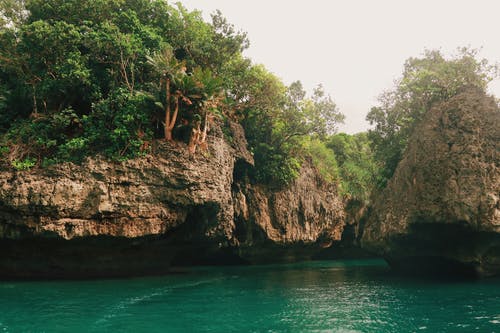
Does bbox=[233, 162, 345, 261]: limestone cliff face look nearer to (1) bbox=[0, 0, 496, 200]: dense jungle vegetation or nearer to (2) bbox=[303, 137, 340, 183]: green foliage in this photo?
(2) bbox=[303, 137, 340, 183]: green foliage

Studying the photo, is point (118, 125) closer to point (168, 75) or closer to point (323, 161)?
point (168, 75)

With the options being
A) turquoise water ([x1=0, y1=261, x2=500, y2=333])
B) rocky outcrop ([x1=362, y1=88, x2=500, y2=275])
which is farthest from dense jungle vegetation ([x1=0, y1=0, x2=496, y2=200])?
turquoise water ([x1=0, y1=261, x2=500, y2=333])

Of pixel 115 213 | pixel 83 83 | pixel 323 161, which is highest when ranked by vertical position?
pixel 83 83

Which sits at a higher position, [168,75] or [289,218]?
[168,75]

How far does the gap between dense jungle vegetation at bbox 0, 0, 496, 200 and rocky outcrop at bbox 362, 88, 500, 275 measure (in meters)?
3.31

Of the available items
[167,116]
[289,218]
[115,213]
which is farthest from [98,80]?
[289,218]

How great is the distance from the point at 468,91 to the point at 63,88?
2035 centimetres

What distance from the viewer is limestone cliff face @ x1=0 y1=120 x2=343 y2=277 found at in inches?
587

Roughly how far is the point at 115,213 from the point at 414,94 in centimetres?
1845

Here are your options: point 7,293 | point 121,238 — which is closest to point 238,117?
point 121,238

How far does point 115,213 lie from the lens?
52.8ft

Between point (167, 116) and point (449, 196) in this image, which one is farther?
point (167, 116)

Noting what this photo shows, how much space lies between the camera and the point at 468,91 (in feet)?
61.2

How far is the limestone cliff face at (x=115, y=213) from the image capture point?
14898 mm
